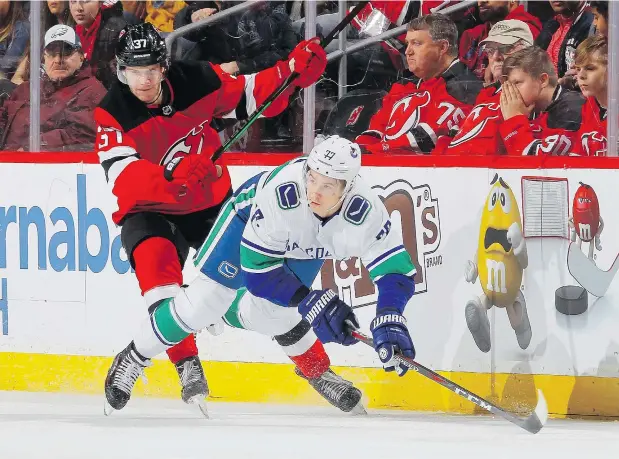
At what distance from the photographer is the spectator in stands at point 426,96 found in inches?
213

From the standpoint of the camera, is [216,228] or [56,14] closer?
[216,228]

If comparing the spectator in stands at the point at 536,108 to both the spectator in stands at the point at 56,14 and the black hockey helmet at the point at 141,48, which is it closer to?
the black hockey helmet at the point at 141,48

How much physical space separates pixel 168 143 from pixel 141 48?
15.9 inches

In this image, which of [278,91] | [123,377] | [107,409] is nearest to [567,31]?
[278,91]

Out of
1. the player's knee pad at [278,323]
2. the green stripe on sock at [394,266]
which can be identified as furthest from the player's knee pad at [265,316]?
the green stripe on sock at [394,266]

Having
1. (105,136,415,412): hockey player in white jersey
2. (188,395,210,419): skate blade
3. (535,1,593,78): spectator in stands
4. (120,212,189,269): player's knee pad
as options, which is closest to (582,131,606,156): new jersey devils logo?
(535,1,593,78): spectator in stands

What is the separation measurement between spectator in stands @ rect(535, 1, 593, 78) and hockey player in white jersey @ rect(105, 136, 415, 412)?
3.19 ft

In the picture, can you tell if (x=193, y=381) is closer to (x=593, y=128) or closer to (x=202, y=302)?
(x=202, y=302)

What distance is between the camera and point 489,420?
509cm

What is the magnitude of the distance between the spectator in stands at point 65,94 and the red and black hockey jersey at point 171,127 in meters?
0.52

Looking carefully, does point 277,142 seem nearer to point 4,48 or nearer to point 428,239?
point 428,239

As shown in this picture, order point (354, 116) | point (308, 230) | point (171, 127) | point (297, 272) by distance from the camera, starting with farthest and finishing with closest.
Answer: point (354, 116), point (171, 127), point (297, 272), point (308, 230)

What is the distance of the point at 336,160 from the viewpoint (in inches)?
177

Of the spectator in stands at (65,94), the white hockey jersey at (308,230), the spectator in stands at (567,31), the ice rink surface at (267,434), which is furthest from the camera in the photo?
the spectator in stands at (65,94)
